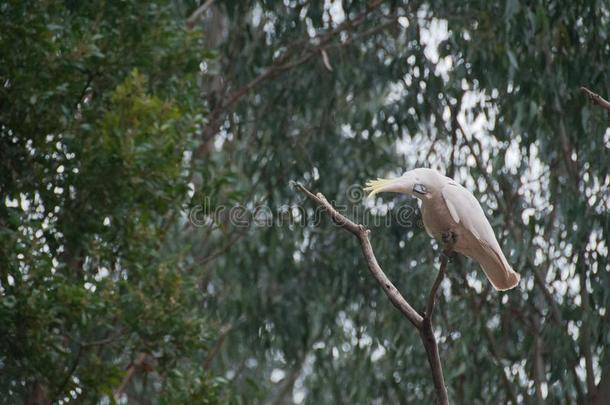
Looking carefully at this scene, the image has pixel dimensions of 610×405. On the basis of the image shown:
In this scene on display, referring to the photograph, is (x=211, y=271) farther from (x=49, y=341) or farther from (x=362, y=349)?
(x=49, y=341)

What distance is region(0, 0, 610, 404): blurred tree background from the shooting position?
452 centimetres

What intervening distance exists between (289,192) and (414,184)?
121 inches

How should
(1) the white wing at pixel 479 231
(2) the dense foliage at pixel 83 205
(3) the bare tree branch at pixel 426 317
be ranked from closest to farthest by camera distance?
1. (3) the bare tree branch at pixel 426 317
2. (1) the white wing at pixel 479 231
3. (2) the dense foliage at pixel 83 205

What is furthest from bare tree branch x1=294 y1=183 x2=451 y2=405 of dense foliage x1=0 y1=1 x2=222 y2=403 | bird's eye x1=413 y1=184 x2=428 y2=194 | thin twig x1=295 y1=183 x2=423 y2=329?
dense foliage x1=0 y1=1 x2=222 y2=403

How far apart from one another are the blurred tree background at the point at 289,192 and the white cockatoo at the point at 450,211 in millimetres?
1442

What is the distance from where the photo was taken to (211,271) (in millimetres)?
7250

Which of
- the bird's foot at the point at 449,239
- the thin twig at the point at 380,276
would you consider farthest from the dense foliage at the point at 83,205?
the thin twig at the point at 380,276

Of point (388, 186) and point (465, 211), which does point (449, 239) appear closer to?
point (465, 211)

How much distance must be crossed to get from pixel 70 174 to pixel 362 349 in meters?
2.50

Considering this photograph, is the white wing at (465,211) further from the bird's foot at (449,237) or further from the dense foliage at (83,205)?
the dense foliage at (83,205)

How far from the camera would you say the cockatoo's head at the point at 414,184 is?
3.30m

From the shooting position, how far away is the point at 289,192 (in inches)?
250

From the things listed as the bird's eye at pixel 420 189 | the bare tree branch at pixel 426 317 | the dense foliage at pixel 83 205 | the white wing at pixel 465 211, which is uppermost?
the dense foliage at pixel 83 205

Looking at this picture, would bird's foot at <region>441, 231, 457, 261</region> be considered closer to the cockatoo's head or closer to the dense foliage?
the cockatoo's head
